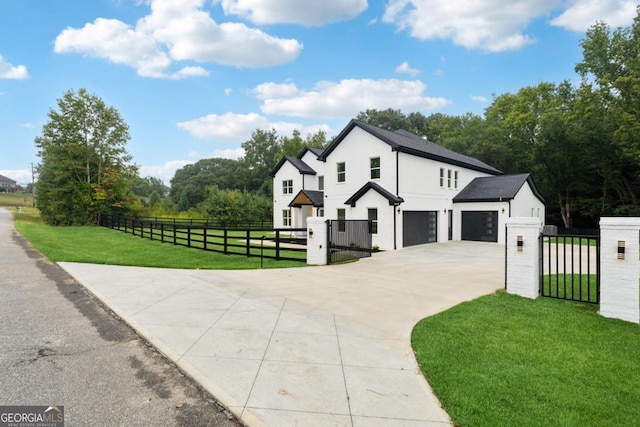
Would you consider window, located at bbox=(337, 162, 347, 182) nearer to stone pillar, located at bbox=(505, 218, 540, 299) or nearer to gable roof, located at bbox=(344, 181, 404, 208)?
gable roof, located at bbox=(344, 181, 404, 208)

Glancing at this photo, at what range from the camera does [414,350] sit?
4.45 meters

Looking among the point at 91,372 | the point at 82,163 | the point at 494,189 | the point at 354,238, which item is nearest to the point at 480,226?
the point at 494,189

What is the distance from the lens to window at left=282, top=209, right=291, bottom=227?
2862 cm

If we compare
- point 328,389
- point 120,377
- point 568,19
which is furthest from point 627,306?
Answer: point 568,19

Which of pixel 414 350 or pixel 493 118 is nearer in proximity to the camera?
pixel 414 350

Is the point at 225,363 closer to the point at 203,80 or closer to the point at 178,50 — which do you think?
the point at 178,50

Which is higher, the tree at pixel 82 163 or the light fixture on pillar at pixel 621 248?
the tree at pixel 82 163

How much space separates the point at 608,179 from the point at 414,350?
105 feet

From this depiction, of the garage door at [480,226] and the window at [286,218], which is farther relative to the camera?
the window at [286,218]

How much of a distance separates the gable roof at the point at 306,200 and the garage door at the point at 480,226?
10.9 m

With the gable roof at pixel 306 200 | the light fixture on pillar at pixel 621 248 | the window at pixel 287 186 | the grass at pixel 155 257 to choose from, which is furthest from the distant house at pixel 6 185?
the light fixture on pillar at pixel 621 248

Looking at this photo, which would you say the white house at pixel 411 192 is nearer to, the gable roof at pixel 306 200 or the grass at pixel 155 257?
the gable roof at pixel 306 200

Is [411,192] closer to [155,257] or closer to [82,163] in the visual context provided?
[155,257]

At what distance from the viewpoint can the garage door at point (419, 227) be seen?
18.1 m
